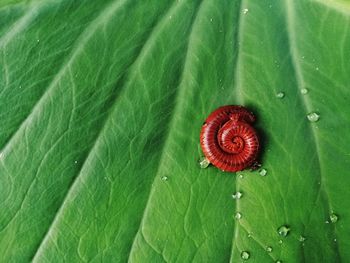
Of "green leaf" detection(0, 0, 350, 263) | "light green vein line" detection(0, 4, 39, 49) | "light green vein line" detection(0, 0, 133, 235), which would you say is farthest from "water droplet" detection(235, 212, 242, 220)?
"light green vein line" detection(0, 4, 39, 49)

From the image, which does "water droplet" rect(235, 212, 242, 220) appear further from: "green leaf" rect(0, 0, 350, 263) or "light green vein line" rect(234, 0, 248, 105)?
"light green vein line" rect(234, 0, 248, 105)

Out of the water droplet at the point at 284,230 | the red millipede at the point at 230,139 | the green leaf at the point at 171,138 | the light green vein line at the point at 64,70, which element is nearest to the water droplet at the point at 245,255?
the green leaf at the point at 171,138

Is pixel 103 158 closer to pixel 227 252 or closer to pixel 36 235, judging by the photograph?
pixel 36 235

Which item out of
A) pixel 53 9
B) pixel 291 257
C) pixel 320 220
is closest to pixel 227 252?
pixel 291 257

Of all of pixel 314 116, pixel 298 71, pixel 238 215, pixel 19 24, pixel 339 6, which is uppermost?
pixel 19 24

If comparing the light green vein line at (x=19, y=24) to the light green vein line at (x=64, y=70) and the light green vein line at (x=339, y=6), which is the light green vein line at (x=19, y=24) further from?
the light green vein line at (x=339, y=6)

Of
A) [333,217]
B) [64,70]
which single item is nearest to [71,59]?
[64,70]

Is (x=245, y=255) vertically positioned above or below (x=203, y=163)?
below

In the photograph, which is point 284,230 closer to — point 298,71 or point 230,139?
point 230,139
